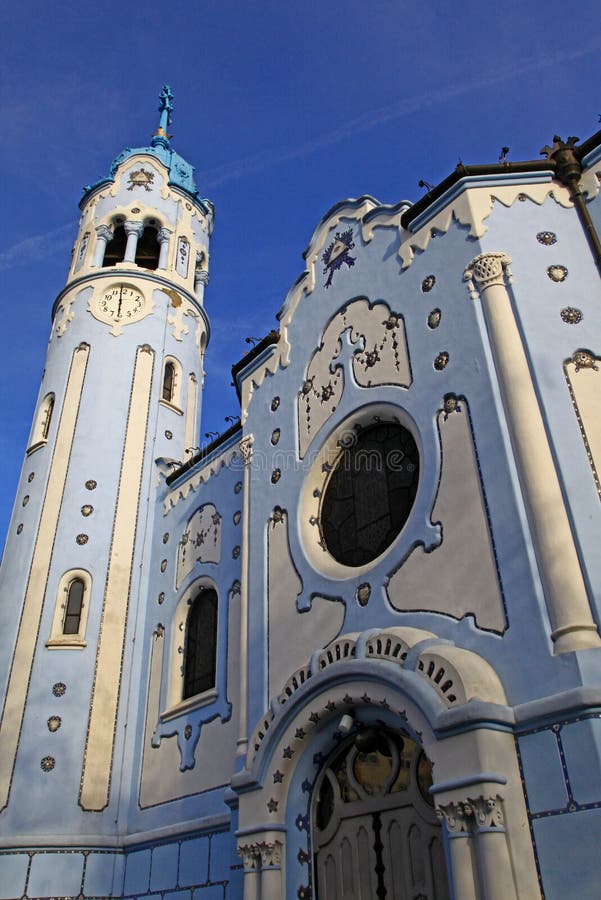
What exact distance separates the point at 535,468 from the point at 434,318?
9.86ft

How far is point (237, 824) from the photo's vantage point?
31.0 feet

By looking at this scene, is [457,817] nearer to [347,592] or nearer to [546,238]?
[347,592]

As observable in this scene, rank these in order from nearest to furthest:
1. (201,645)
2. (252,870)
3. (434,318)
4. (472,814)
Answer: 1. (472,814)
2. (252,870)
3. (434,318)
4. (201,645)

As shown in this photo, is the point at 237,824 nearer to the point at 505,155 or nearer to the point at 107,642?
the point at 107,642

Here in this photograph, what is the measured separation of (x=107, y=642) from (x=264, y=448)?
5.06m

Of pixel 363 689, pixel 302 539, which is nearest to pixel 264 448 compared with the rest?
pixel 302 539

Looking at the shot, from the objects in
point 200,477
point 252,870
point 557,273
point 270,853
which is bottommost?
point 252,870

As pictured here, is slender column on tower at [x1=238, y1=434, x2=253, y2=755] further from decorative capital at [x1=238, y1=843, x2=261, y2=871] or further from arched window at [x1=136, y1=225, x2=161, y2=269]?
arched window at [x1=136, y1=225, x2=161, y2=269]

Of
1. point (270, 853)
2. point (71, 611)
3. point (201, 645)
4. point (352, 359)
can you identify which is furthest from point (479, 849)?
point (71, 611)

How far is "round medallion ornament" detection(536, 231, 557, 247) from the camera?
9459 millimetres

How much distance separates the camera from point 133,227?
66.8ft

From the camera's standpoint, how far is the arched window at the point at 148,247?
68.8ft

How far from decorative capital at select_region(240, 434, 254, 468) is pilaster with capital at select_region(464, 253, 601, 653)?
489 centimetres

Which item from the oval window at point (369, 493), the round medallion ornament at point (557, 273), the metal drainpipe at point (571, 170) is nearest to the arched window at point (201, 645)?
the oval window at point (369, 493)
